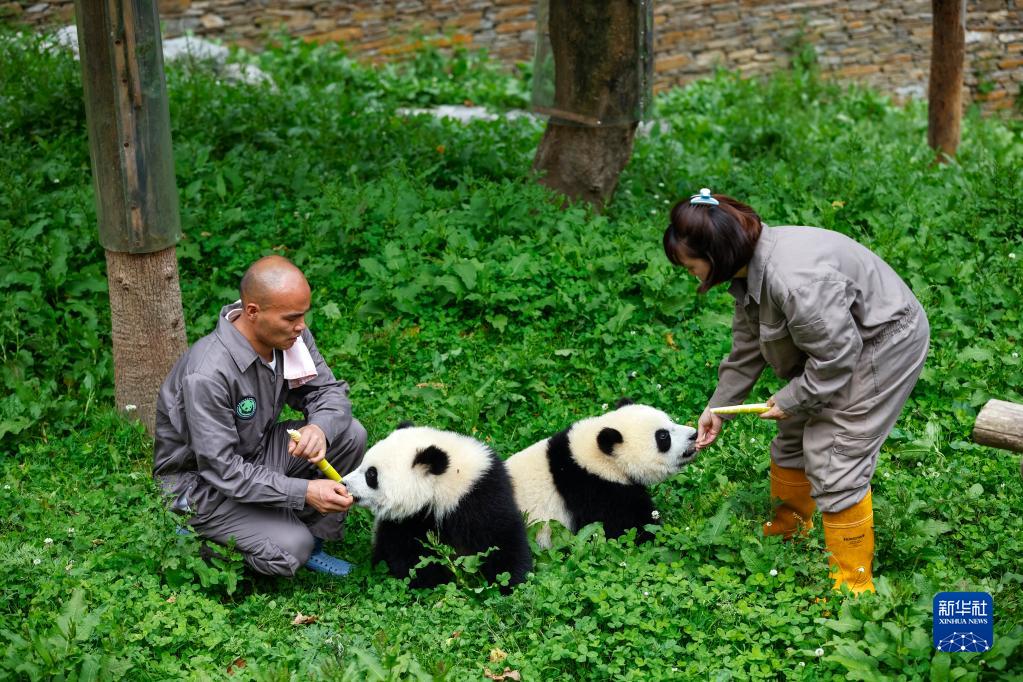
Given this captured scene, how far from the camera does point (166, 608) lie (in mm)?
3879

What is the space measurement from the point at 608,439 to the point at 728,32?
9.51 m

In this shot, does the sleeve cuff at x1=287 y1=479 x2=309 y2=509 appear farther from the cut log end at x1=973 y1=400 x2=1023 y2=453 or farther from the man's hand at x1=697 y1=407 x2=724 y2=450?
the cut log end at x1=973 y1=400 x2=1023 y2=453

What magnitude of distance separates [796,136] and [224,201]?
5.10 metres

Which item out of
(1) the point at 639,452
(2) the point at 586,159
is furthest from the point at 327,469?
(2) the point at 586,159

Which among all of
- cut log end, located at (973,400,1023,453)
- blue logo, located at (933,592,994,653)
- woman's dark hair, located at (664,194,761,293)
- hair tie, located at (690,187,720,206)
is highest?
hair tie, located at (690,187,720,206)

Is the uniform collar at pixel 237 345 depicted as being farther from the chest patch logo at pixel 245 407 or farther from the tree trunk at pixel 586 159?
the tree trunk at pixel 586 159

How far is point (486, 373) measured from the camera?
5.77m

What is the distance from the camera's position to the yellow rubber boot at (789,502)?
14.3 feet

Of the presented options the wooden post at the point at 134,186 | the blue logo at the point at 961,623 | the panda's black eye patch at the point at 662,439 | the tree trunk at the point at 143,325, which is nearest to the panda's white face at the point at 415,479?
the panda's black eye patch at the point at 662,439

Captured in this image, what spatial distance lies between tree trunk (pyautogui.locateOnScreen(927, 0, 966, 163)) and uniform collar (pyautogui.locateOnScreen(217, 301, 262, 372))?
21.1 feet

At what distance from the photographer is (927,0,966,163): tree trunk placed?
8.64 m

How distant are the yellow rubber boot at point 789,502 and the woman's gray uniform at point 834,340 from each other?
394mm

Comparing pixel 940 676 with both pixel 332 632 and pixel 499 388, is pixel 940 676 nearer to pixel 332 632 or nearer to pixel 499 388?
pixel 332 632

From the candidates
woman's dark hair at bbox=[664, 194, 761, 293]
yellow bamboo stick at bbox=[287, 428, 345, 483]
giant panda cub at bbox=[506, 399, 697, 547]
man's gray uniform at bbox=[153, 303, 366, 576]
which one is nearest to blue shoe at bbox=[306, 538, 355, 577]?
man's gray uniform at bbox=[153, 303, 366, 576]
